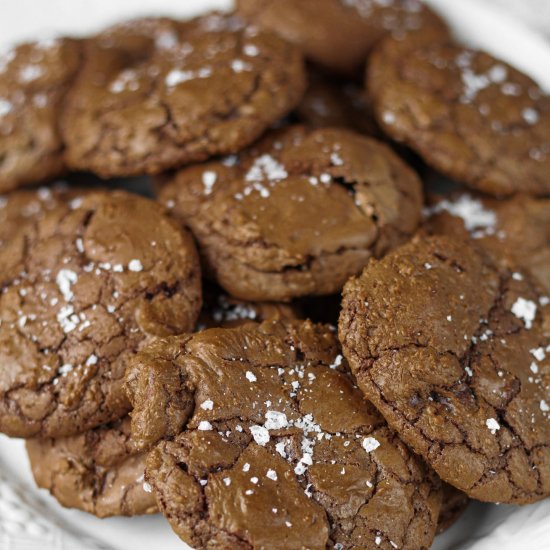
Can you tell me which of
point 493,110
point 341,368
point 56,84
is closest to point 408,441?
point 341,368

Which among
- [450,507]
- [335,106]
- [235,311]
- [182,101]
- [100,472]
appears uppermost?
[182,101]

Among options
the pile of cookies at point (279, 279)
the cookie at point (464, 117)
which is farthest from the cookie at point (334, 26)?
the cookie at point (464, 117)

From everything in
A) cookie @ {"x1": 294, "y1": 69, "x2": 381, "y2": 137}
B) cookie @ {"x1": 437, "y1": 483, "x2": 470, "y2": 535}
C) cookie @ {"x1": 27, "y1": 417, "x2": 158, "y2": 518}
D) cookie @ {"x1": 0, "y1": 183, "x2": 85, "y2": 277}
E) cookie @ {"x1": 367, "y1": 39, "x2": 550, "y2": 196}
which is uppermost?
cookie @ {"x1": 367, "y1": 39, "x2": 550, "y2": 196}

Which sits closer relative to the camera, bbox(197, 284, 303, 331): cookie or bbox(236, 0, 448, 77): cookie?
bbox(197, 284, 303, 331): cookie

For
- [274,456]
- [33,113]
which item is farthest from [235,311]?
[33,113]

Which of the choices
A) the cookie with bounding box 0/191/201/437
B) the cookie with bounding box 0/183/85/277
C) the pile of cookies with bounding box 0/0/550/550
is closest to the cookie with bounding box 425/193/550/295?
the pile of cookies with bounding box 0/0/550/550

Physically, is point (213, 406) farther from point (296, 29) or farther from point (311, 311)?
point (296, 29)

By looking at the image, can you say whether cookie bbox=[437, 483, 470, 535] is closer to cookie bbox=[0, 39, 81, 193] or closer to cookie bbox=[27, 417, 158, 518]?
cookie bbox=[27, 417, 158, 518]

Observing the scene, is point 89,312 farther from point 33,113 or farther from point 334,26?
point 334,26
